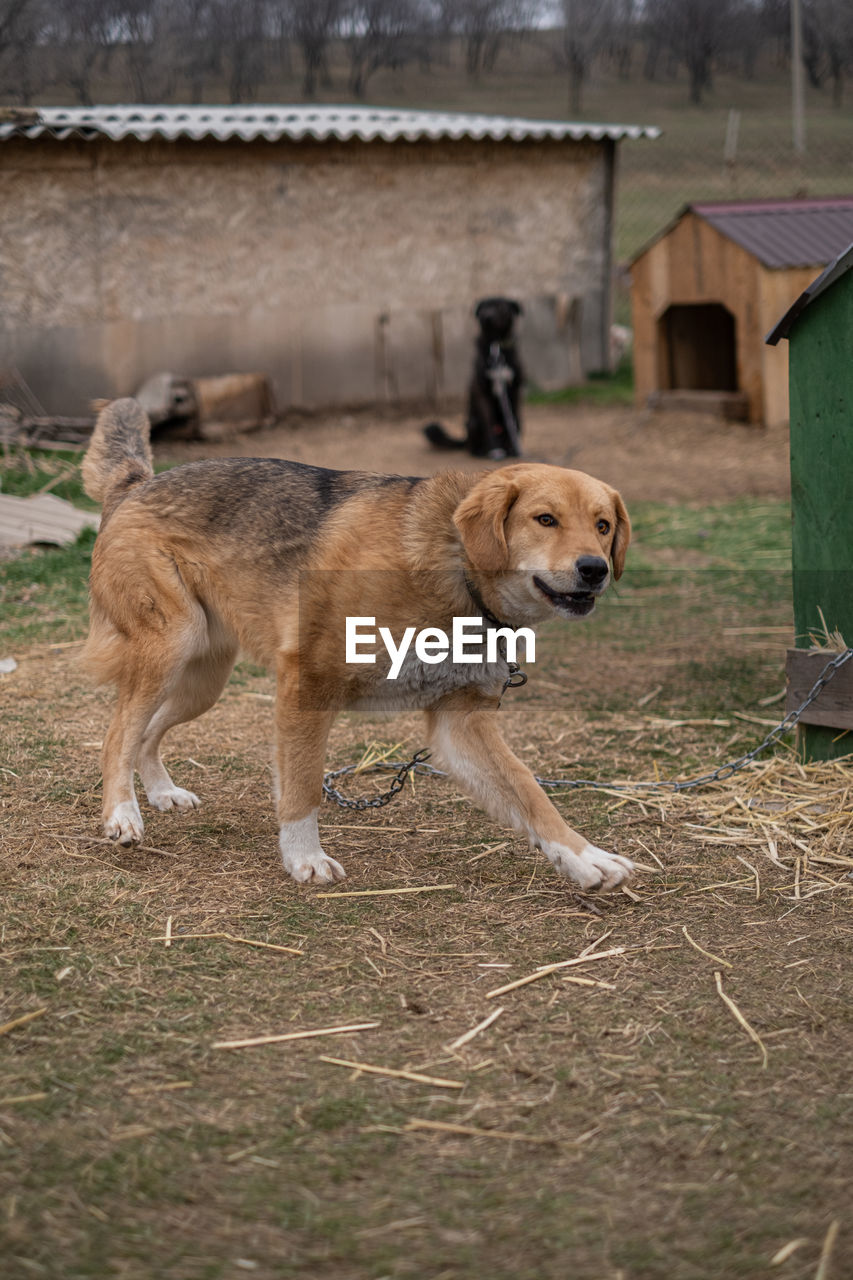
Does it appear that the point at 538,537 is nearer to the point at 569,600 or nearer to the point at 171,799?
the point at 569,600

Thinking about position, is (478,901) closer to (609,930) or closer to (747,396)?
(609,930)

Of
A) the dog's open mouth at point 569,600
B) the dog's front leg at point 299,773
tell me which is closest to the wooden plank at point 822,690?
the dog's open mouth at point 569,600

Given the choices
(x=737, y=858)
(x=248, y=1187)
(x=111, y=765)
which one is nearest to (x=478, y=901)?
(x=737, y=858)

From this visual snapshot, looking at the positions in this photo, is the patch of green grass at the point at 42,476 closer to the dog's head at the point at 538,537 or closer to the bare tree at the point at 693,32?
the dog's head at the point at 538,537

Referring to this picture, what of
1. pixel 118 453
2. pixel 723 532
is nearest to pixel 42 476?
pixel 723 532

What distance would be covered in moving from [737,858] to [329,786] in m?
1.54

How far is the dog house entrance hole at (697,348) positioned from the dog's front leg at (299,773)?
10608 millimetres

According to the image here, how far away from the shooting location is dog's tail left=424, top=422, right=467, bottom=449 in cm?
1241

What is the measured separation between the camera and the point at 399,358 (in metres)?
15.5

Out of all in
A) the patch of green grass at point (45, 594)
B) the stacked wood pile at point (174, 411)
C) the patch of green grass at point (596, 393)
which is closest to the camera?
the patch of green grass at point (45, 594)

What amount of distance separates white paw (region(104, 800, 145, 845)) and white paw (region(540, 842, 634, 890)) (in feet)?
4.38

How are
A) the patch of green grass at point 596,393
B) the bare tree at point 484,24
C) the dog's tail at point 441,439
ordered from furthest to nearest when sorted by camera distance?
1. the bare tree at point 484,24
2. the patch of green grass at point 596,393
3. the dog's tail at point 441,439

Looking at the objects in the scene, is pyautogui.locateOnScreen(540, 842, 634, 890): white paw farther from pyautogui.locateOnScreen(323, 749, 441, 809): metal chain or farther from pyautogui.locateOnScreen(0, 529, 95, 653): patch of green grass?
pyautogui.locateOnScreen(0, 529, 95, 653): patch of green grass

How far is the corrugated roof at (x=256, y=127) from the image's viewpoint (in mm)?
12703
